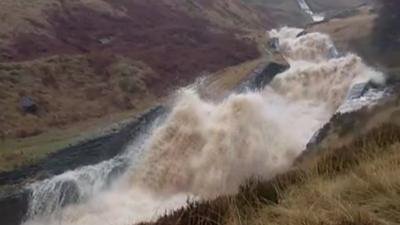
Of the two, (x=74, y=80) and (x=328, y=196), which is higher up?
(x=328, y=196)

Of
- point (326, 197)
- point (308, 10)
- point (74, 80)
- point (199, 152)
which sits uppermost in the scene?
point (308, 10)

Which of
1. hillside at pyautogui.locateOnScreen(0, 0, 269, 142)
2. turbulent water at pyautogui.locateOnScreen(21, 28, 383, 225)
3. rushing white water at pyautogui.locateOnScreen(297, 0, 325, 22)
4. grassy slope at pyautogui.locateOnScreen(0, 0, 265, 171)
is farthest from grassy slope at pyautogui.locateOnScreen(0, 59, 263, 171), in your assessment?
rushing white water at pyautogui.locateOnScreen(297, 0, 325, 22)

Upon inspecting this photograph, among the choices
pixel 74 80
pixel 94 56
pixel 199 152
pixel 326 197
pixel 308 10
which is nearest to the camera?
pixel 326 197

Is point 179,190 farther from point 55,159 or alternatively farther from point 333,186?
point 333,186

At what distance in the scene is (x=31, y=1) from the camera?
1764 inches

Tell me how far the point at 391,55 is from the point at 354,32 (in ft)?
34.6

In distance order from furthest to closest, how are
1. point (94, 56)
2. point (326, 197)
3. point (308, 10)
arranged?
point (308, 10) < point (94, 56) < point (326, 197)

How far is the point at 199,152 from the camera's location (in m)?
26.8

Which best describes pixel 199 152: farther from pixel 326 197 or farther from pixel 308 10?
Answer: pixel 308 10

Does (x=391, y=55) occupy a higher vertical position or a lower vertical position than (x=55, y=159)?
higher

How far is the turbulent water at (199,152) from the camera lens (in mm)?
22906

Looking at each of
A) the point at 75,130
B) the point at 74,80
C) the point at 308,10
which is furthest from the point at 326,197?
the point at 308,10

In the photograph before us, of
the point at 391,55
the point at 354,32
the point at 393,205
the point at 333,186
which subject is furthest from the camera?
the point at 354,32

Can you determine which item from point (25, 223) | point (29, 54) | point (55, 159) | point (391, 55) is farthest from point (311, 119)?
point (29, 54)
